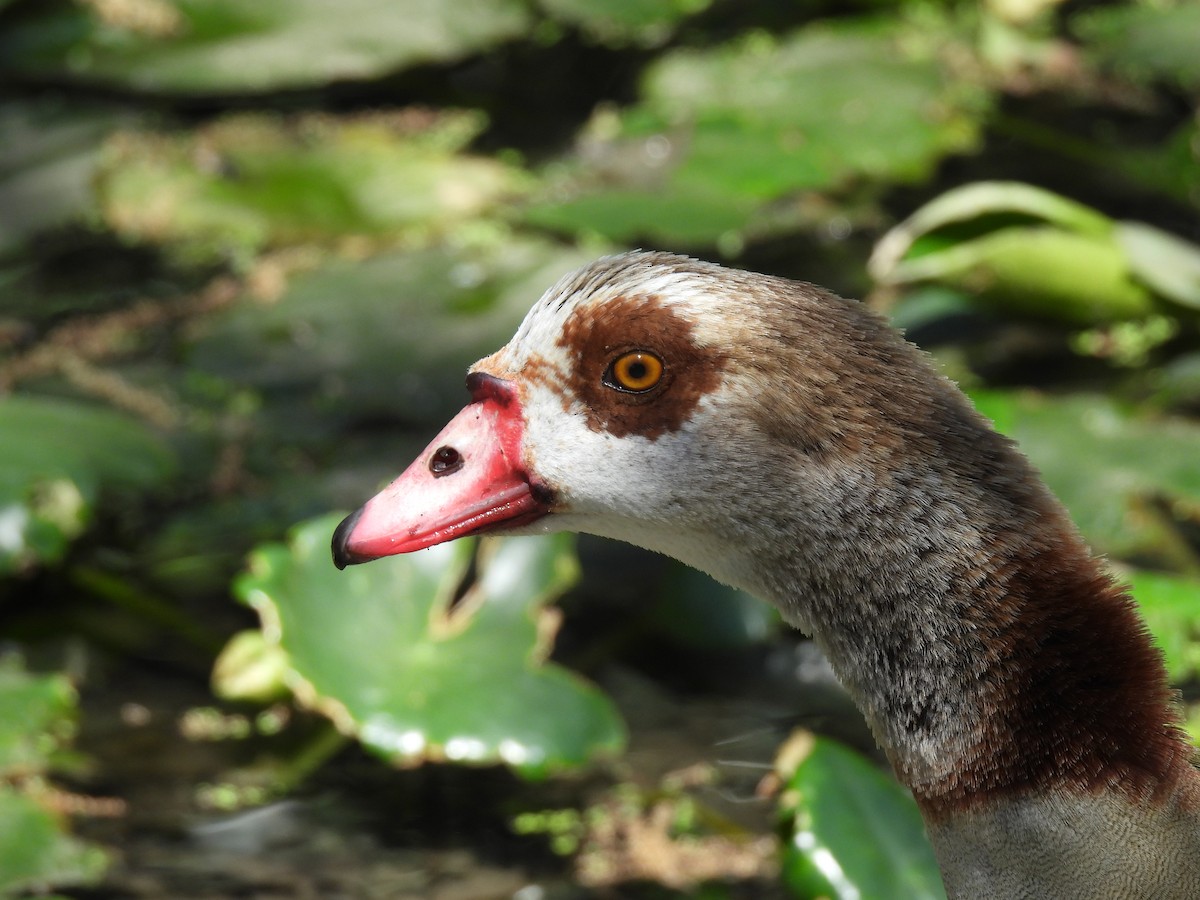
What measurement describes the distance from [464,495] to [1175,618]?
165cm

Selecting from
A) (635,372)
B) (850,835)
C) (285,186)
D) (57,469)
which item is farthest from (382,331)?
(635,372)

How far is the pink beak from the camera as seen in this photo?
6.26ft

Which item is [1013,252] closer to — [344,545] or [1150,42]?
[1150,42]

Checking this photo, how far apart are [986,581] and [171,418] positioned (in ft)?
9.53

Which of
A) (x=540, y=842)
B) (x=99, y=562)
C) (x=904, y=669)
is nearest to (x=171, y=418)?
(x=99, y=562)

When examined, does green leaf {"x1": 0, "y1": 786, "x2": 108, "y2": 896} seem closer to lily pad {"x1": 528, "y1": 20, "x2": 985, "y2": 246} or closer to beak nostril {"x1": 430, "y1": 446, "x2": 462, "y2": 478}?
beak nostril {"x1": 430, "y1": 446, "x2": 462, "y2": 478}

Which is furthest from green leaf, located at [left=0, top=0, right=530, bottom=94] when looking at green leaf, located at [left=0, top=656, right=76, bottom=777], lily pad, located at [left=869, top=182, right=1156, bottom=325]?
green leaf, located at [left=0, top=656, right=76, bottom=777]

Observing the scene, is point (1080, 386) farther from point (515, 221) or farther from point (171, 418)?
point (171, 418)

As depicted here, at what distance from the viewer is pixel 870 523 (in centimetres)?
176

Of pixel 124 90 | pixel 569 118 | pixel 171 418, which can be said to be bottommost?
pixel 171 418

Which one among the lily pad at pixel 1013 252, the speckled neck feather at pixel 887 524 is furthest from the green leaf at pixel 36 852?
the lily pad at pixel 1013 252

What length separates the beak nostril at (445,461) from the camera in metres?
1.94

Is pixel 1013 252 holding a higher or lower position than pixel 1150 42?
lower

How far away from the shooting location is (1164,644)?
2863 millimetres
